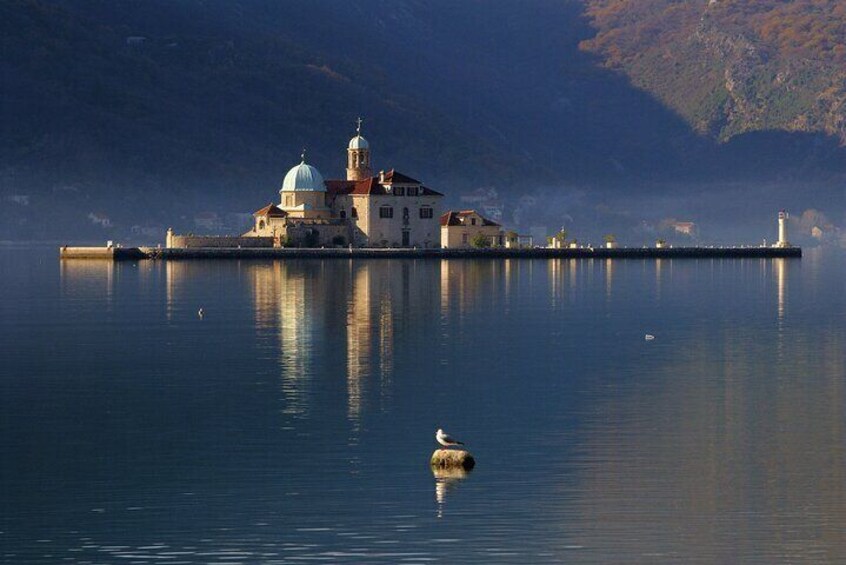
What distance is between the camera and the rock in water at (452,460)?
37.6m

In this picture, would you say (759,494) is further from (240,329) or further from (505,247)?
(505,247)

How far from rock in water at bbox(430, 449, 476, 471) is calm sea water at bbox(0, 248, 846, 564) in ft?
1.59

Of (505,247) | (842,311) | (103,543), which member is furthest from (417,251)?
(103,543)

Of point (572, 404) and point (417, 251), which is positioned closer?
point (572, 404)

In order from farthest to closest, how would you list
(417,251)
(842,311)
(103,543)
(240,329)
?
1. (417,251)
2. (842,311)
3. (240,329)
4. (103,543)

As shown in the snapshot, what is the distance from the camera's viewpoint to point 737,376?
5488 centimetres

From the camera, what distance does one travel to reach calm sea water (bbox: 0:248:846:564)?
106ft

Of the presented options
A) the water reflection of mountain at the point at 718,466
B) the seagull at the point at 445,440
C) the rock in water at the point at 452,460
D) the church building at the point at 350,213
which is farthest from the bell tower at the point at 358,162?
the rock in water at the point at 452,460

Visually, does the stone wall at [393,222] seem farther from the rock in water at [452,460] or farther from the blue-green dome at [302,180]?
the rock in water at [452,460]

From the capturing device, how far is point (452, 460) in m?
37.6

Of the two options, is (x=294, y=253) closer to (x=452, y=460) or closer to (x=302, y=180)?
(x=302, y=180)

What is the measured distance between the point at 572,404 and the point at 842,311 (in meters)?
44.9

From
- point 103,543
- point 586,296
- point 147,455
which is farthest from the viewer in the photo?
point 586,296

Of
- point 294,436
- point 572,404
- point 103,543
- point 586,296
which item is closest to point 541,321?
point 586,296
